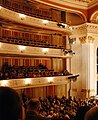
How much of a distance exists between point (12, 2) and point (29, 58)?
15.3 feet

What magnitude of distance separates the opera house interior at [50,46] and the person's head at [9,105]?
10.9 m

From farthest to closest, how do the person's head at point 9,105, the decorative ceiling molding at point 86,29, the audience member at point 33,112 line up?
the decorative ceiling molding at point 86,29, the audience member at point 33,112, the person's head at point 9,105

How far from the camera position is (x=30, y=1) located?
15.1 m

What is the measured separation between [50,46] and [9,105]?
14.8 metres

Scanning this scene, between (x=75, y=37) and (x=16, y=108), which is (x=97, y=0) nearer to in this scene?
(x=75, y=37)

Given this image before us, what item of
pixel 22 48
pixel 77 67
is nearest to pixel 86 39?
pixel 77 67

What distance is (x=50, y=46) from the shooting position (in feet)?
51.9

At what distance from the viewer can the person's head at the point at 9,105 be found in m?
1.04

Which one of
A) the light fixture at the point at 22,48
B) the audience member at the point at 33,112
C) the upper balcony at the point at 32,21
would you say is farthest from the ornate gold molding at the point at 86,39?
the audience member at the point at 33,112

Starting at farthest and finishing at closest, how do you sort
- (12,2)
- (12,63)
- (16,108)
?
(12,2), (12,63), (16,108)

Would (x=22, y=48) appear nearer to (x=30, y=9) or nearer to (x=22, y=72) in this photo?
(x=22, y=72)

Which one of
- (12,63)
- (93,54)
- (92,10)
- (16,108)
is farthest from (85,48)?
(16,108)

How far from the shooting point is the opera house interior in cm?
1327

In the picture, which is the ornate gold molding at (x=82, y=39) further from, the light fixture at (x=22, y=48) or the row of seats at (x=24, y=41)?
the light fixture at (x=22, y=48)
